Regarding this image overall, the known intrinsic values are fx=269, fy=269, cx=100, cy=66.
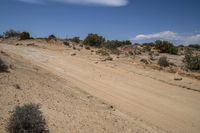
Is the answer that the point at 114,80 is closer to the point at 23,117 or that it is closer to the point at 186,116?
the point at 186,116

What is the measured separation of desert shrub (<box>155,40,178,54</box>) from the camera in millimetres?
38344

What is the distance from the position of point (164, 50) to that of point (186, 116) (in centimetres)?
2914

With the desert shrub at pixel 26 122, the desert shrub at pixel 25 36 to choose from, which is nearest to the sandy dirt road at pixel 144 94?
the desert shrub at pixel 26 122

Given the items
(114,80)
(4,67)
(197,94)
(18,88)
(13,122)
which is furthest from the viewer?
(114,80)

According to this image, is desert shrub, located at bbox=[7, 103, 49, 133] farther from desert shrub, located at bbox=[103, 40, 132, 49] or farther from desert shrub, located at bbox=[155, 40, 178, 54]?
desert shrub, located at bbox=[103, 40, 132, 49]

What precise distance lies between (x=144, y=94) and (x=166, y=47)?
26.4m

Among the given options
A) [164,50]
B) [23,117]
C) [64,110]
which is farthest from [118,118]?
[164,50]

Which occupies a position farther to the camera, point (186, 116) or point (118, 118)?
point (186, 116)

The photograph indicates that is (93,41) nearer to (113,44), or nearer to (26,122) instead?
(113,44)

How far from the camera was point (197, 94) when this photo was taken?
15.2 metres

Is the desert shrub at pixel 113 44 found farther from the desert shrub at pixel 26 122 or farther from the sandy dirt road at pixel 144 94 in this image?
the desert shrub at pixel 26 122

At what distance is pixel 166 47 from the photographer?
39719 millimetres

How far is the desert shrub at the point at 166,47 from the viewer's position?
126 ft

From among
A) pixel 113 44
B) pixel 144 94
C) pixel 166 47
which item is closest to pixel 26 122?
pixel 144 94
